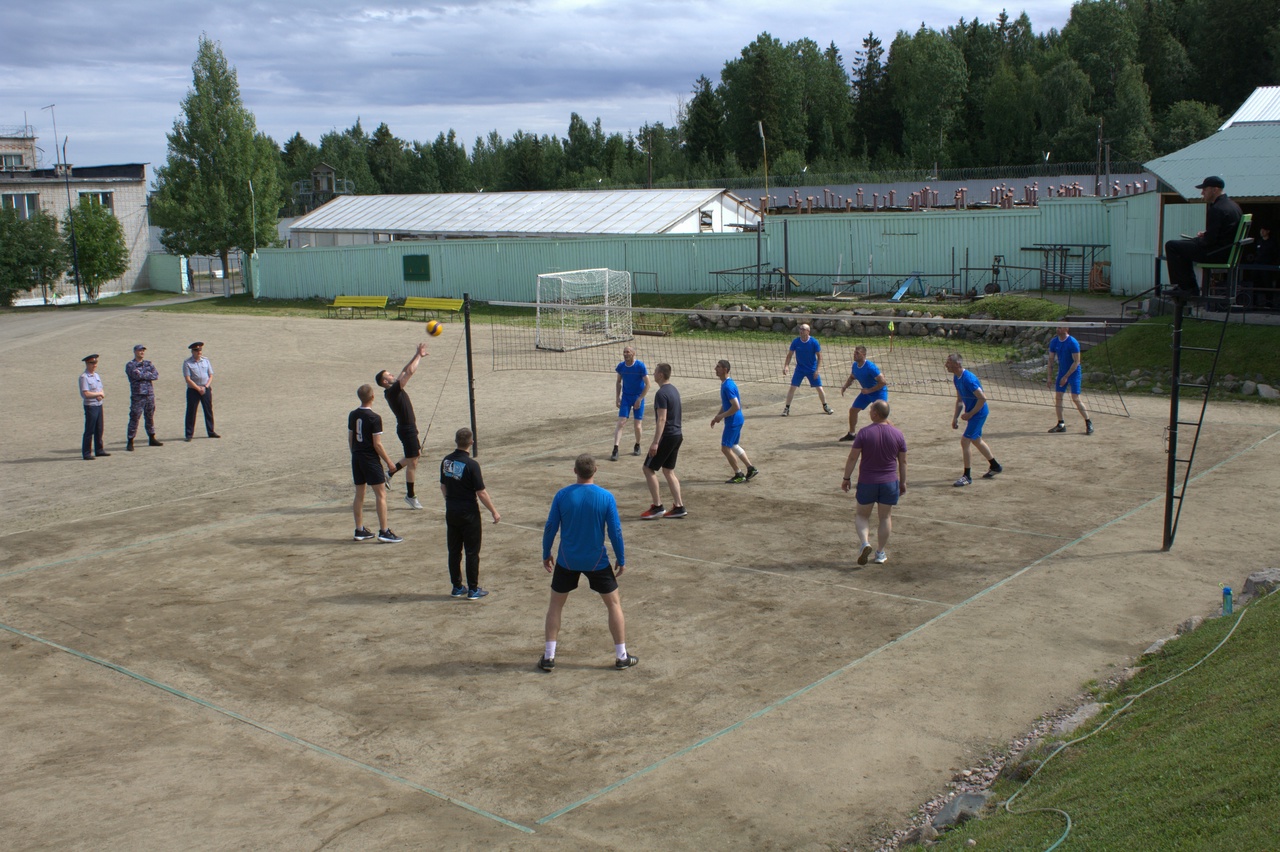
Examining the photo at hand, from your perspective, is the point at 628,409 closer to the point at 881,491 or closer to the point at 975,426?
the point at 975,426

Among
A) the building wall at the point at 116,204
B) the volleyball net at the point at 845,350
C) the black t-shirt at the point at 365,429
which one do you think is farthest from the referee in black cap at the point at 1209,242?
the building wall at the point at 116,204

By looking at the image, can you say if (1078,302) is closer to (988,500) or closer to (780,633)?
(988,500)

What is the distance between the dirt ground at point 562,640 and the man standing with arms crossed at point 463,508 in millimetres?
355

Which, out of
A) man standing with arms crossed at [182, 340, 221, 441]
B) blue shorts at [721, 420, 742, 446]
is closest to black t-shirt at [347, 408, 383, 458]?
blue shorts at [721, 420, 742, 446]

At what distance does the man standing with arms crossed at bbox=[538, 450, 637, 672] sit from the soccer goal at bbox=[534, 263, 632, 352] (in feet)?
72.3

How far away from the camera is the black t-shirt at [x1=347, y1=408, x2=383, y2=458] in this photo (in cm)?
1227

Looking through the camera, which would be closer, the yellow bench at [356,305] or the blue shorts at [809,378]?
the blue shorts at [809,378]

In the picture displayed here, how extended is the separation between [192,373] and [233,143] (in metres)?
45.6

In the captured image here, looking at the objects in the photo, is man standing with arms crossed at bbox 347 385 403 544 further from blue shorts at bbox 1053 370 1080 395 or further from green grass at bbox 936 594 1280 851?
blue shorts at bbox 1053 370 1080 395

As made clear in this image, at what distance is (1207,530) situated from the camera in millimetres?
12266

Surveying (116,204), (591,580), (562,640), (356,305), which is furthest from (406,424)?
(116,204)

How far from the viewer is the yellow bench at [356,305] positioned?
44031 mm

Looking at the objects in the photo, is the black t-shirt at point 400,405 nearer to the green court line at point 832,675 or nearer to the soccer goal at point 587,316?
the green court line at point 832,675

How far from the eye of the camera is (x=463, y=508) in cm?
1034
